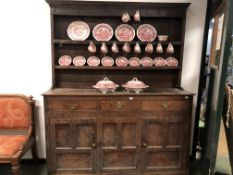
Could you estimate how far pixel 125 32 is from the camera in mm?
2340

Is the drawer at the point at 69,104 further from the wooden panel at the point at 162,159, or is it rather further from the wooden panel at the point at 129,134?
the wooden panel at the point at 162,159

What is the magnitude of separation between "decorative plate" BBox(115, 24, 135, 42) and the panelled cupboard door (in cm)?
96

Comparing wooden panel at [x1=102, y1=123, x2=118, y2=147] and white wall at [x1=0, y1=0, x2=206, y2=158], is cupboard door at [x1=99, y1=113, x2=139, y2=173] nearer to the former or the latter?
wooden panel at [x1=102, y1=123, x2=118, y2=147]

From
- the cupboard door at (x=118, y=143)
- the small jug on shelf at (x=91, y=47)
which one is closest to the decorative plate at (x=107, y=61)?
the small jug on shelf at (x=91, y=47)

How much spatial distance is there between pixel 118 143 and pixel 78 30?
1.30 m

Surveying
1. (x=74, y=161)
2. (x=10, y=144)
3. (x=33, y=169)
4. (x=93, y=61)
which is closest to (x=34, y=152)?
(x=33, y=169)

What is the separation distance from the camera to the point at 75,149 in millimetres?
2105

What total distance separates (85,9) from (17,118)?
1379mm

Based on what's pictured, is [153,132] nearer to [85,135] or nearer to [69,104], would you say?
[85,135]

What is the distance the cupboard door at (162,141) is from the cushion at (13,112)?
127cm

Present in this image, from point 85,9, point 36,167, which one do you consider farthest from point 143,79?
point 36,167

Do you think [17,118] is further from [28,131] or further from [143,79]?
[143,79]

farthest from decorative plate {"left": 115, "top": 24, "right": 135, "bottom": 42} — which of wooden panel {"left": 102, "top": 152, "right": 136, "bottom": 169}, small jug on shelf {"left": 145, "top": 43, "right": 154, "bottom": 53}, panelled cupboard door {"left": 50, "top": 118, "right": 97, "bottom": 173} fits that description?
wooden panel {"left": 102, "top": 152, "right": 136, "bottom": 169}

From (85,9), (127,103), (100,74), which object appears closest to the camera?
(127,103)
